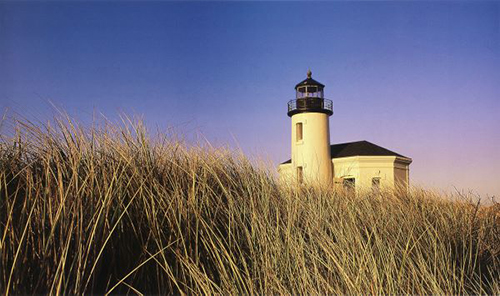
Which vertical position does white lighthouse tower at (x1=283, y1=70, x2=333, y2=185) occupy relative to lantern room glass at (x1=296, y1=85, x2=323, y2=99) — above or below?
below

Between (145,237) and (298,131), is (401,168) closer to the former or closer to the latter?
(298,131)

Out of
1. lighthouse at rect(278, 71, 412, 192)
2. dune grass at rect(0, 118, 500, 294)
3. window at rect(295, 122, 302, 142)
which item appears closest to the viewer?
dune grass at rect(0, 118, 500, 294)

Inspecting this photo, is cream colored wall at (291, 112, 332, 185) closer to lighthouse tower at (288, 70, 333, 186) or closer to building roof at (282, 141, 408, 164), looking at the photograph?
lighthouse tower at (288, 70, 333, 186)

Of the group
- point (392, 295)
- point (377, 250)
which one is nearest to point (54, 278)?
point (392, 295)

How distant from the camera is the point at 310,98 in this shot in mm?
18281

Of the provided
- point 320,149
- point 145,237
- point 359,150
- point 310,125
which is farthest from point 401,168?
point 145,237

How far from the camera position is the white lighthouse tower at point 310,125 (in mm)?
18233

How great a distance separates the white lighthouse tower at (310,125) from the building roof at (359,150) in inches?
57.5

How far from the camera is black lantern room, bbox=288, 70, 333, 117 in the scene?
A: 18.2 metres

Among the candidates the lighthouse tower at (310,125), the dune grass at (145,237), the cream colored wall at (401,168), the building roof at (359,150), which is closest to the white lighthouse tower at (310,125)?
the lighthouse tower at (310,125)

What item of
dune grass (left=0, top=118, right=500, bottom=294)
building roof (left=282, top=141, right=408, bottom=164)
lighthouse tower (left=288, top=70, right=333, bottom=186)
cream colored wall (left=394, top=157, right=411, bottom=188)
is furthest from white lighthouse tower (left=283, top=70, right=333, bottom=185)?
dune grass (left=0, top=118, right=500, bottom=294)

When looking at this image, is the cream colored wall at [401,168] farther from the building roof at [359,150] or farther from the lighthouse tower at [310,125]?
the lighthouse tower at [310,125]

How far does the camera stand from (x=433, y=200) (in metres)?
4.36

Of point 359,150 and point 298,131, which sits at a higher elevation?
point 298,131
